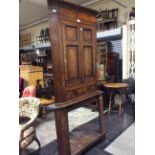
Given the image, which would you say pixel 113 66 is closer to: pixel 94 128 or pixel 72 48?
pixel 94 128

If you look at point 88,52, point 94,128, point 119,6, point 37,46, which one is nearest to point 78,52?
point 88,52

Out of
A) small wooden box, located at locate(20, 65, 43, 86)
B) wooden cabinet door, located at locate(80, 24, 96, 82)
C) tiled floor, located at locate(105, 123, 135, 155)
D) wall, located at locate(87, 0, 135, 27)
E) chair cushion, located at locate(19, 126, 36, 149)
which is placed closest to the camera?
chair cushion, located at locate(19, 126, 36, 149)

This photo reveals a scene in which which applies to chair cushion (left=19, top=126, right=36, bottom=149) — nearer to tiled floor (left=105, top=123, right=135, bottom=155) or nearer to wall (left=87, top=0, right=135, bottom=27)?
tiled floor (left=105, top=123, right=135, bottom=155)

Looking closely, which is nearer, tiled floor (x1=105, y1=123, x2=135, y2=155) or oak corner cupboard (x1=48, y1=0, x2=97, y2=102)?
oak corner cupboard (x1=48, y1=0, x2=97, y2=102)

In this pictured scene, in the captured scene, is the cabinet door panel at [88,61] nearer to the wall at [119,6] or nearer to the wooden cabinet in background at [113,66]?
the wooden cabinet in background at [113,66]

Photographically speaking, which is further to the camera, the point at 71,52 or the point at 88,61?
the point at 88,61

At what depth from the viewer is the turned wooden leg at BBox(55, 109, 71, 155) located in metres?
2.23

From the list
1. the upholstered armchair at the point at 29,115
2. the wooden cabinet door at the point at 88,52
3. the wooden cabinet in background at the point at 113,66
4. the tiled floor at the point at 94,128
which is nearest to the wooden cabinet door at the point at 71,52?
the wooden cabinet door at the point at 88,52

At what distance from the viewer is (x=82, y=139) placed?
2.96 meters

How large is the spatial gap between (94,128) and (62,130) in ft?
4.87

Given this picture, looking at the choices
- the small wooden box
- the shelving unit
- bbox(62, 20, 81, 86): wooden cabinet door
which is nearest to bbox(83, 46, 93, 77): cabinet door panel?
bbox(62, 20, 81, 86): wooden cabinet door

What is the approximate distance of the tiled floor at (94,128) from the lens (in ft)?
9.25
